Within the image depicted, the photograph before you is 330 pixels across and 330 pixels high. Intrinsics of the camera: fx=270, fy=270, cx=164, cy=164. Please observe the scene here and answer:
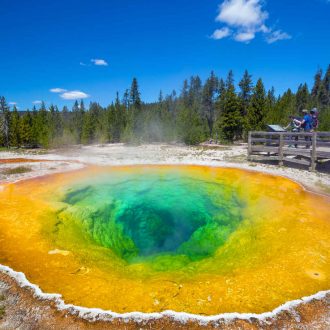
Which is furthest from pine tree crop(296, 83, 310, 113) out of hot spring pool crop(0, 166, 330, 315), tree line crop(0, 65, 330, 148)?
hot spring pool crop(0, 166, 330, 315)

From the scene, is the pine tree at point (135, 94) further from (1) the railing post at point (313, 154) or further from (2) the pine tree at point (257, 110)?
(1) the railing post at point (313, 154)

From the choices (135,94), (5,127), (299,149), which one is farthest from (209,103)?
(299,149)

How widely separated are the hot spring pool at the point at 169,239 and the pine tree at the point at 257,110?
70.2 feet

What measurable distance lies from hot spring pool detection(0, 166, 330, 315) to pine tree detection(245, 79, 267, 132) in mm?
21389

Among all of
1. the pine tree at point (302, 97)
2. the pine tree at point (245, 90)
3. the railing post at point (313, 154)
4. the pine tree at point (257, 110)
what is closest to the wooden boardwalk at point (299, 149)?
the railing post at point (313, 154)

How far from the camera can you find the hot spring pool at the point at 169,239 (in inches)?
173

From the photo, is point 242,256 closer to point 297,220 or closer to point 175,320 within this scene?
point 297,220

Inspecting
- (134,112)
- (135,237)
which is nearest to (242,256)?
(135,237)

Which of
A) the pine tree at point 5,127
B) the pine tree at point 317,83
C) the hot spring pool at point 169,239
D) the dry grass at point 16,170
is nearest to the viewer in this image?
the hot spring pool at point 169,239

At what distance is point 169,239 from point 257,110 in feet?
90.9

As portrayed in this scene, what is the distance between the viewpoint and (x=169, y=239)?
344 inches

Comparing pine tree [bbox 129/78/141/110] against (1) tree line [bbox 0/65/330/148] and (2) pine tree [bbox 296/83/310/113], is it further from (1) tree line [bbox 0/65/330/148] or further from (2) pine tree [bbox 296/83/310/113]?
(2) pine tree [bbox 296/83/310/113]

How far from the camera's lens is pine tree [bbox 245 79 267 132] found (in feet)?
106

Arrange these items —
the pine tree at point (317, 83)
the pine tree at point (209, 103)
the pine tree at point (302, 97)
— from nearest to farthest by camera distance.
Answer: the pine tree at point (209, 103) → the pine tree at point (302, 97) → the pine tree at point (317, 83)
